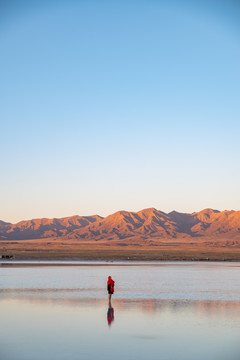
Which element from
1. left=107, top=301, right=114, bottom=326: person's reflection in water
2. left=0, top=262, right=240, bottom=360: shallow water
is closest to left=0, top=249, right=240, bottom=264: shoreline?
left=0, top=262, right=240, bottom=360: shallow water

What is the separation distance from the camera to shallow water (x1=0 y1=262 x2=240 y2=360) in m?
13.6

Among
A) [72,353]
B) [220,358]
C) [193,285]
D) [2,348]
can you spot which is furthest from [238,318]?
[193,285]

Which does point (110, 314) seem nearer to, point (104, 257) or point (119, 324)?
point (119, 324)

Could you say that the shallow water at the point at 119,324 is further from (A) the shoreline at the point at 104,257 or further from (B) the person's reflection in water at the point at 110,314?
(A) the shoreline at the point at 104,257

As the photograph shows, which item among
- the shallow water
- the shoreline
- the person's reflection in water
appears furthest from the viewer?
the shoreline

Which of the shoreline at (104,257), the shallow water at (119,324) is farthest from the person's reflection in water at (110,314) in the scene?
the shoreline at (104,257)

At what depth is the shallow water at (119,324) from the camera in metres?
13.6

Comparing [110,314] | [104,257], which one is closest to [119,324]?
[110,314]

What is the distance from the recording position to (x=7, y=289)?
2970 cm

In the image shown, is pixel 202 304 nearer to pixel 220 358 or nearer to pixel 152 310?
pixel 152 310

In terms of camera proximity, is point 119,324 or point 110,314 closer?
point 119,324

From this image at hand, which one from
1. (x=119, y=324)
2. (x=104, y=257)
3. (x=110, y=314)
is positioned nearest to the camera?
(x=119, y=324)

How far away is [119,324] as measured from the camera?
58.7ft

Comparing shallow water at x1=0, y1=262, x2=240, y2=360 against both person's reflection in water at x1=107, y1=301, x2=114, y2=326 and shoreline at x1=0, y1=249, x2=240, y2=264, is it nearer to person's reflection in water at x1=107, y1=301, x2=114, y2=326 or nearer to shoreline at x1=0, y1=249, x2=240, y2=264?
person's reflection in water at x1=107, y1=301, x2=114, y2=326
